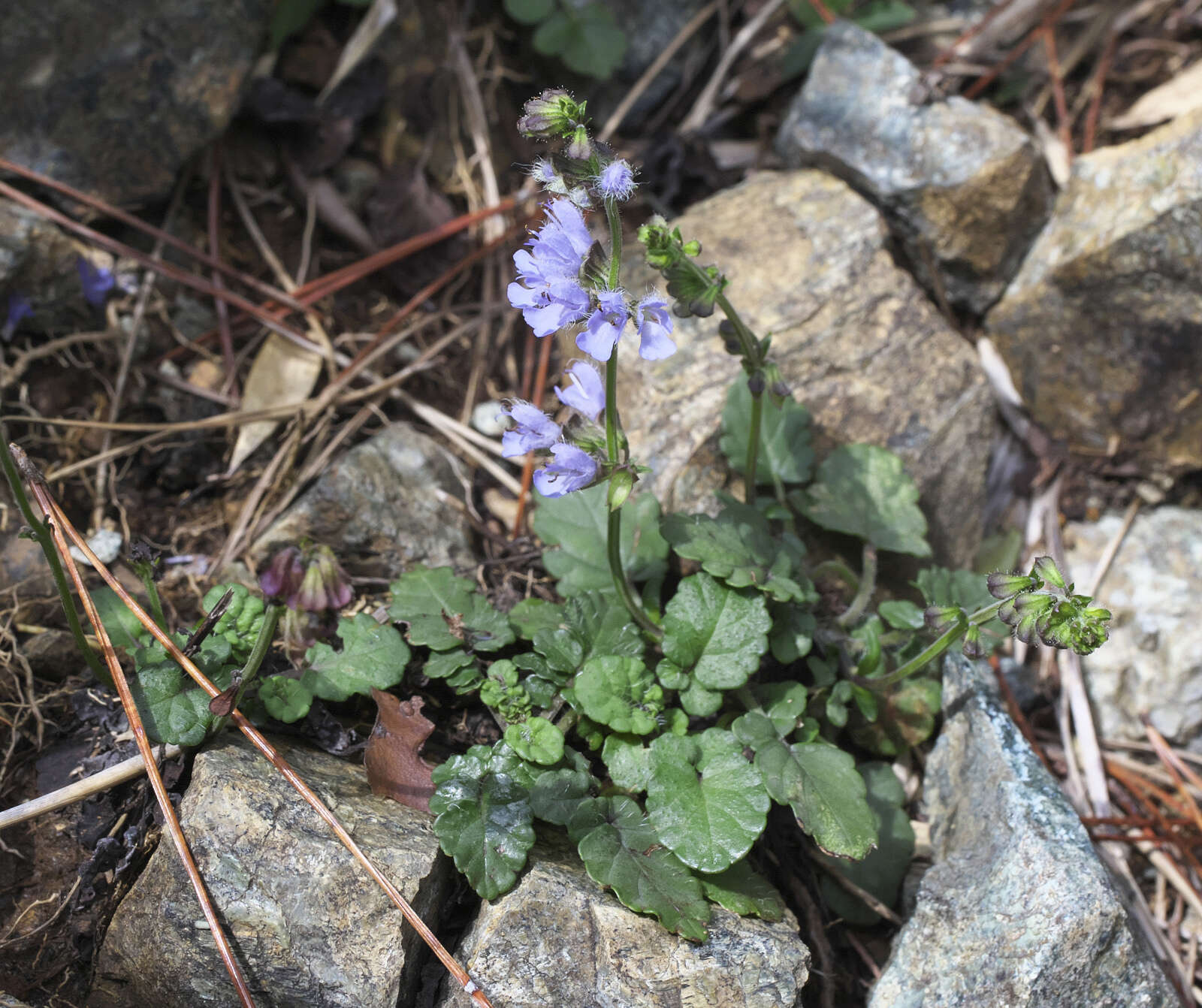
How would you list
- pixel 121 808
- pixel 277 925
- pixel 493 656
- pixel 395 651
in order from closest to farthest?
pixel 277 925 < pixel 121 808 < pixel 395 651 < pixel 493 656

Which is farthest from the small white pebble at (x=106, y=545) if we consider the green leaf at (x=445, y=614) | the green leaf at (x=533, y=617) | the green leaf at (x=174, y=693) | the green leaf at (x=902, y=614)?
the green leaf at (x=902, y=614)

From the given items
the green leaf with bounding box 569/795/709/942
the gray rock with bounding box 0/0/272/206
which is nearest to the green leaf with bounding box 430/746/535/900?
the green leaf with bounding box 569/795/709/942

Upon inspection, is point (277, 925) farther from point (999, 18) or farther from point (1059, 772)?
point (999, 18)

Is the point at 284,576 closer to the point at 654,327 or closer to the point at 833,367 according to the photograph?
the point at 654,327

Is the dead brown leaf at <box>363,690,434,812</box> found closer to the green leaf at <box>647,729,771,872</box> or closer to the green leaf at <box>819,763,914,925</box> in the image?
the green leaf at <box>647,729,771,872</box>

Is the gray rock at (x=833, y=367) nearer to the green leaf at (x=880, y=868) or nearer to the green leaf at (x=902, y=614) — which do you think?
the green leaf at (x=902, y=614)

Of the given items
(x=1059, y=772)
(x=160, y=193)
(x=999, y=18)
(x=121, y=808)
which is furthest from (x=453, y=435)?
(x=999, y=18)

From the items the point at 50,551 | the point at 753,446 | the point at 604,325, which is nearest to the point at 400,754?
the point at 50,551
